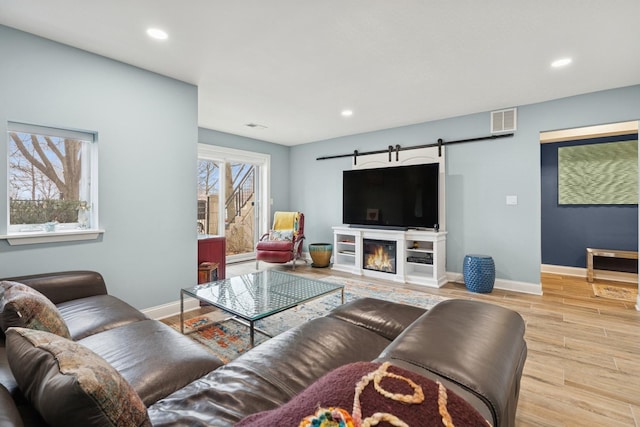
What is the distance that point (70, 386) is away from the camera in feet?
2.12

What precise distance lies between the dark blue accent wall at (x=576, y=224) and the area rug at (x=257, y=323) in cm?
281

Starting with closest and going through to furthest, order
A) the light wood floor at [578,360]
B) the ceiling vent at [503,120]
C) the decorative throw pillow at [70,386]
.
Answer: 1. the decorative throw pillow at [70,386]
2. the light wood floor at [578,360]
3. the ceiling vent at [503,120]

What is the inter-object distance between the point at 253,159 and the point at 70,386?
5460mm

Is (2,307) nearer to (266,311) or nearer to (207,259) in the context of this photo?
(266,311)

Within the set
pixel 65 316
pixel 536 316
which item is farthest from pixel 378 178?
pixel 65 316

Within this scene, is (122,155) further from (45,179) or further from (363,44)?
(363,44)

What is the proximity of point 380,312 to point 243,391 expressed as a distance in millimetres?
999

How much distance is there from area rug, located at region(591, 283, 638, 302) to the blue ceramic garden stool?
130cm

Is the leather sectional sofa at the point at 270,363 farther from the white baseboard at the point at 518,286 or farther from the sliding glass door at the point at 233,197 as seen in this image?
the sliding glass door at the point at 233,197

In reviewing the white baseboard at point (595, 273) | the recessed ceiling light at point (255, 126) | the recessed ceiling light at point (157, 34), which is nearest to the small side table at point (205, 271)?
the recessed ceiling light at point (157, 34)

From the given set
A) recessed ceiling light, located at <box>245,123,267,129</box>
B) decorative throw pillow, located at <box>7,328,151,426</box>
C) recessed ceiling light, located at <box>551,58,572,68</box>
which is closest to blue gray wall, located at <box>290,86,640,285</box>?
recessed ceiling light, located at <box>551,58,572,68</box>

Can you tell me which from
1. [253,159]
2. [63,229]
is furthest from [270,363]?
[253,159]

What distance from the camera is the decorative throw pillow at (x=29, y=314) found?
125 centimetres

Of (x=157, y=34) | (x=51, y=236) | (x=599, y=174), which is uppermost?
(x=157, y=34)
